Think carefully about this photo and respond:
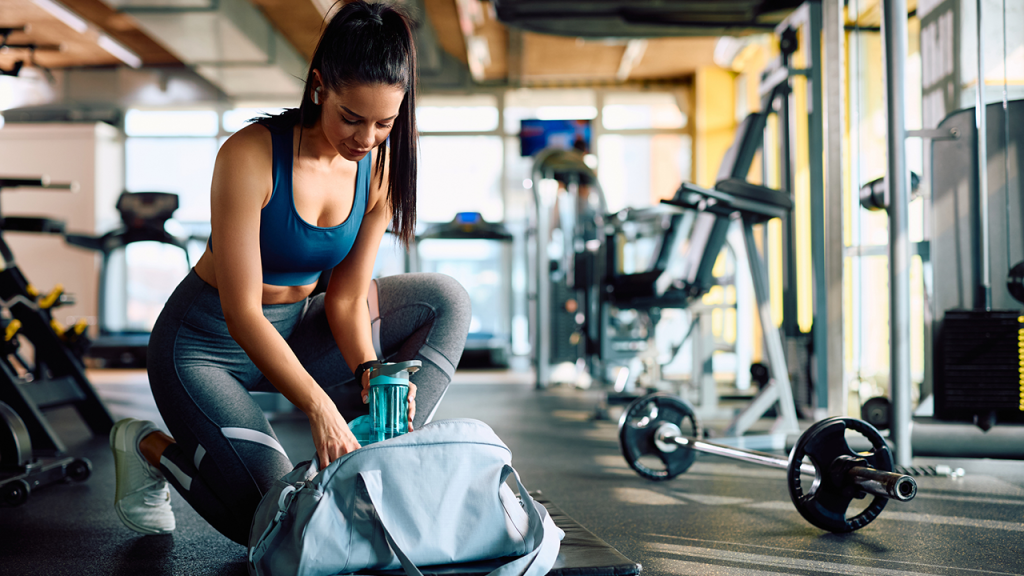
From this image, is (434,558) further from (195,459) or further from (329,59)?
(329,59)

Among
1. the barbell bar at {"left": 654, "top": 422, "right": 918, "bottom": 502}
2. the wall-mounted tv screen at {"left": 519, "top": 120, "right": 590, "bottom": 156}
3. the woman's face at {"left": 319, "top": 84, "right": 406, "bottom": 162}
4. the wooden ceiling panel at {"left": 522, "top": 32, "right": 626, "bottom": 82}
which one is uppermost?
the wooden ceiling panel at {"left": 522, "top": 32, "right": 626, "bottom": 82}

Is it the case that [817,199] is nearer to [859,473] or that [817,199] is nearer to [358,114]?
[859,473]

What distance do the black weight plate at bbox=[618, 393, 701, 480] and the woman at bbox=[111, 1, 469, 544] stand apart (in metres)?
0.77

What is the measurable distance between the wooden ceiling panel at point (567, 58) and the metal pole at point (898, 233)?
4992mm

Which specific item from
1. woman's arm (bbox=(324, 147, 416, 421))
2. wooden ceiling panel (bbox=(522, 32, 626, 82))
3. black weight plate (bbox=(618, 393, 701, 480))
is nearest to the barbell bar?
black weight plate (bbox=(618, 393, 701, 480))

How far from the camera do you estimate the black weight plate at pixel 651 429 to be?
6.82 feet

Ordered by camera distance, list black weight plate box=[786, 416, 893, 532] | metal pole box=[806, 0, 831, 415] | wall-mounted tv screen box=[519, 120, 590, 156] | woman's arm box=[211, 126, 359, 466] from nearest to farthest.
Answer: woman's arm box=[211, 126, 359, 466] < black weight plate box=[786, 416, 893, 532] < metal pole box=[806, 0, 831, 415] < wall-mounted tv screen box=[519, 120, 590, 156]

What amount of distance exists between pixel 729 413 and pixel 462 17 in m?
4.25

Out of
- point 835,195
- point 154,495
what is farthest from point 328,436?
point 835,195

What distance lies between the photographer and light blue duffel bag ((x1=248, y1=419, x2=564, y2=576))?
3.44ft

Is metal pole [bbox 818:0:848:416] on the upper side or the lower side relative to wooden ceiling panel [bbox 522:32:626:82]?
lower

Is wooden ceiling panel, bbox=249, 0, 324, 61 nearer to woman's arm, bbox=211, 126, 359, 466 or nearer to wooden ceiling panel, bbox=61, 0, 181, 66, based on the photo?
wooden ceiling panel, bbox=61, 0, 181, 66

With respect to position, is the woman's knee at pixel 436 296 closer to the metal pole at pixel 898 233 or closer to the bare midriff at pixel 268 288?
the bare midriff at pixel 268 288

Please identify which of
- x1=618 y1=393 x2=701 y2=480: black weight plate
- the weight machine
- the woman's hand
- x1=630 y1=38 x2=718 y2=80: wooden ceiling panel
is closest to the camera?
the woman's hand
